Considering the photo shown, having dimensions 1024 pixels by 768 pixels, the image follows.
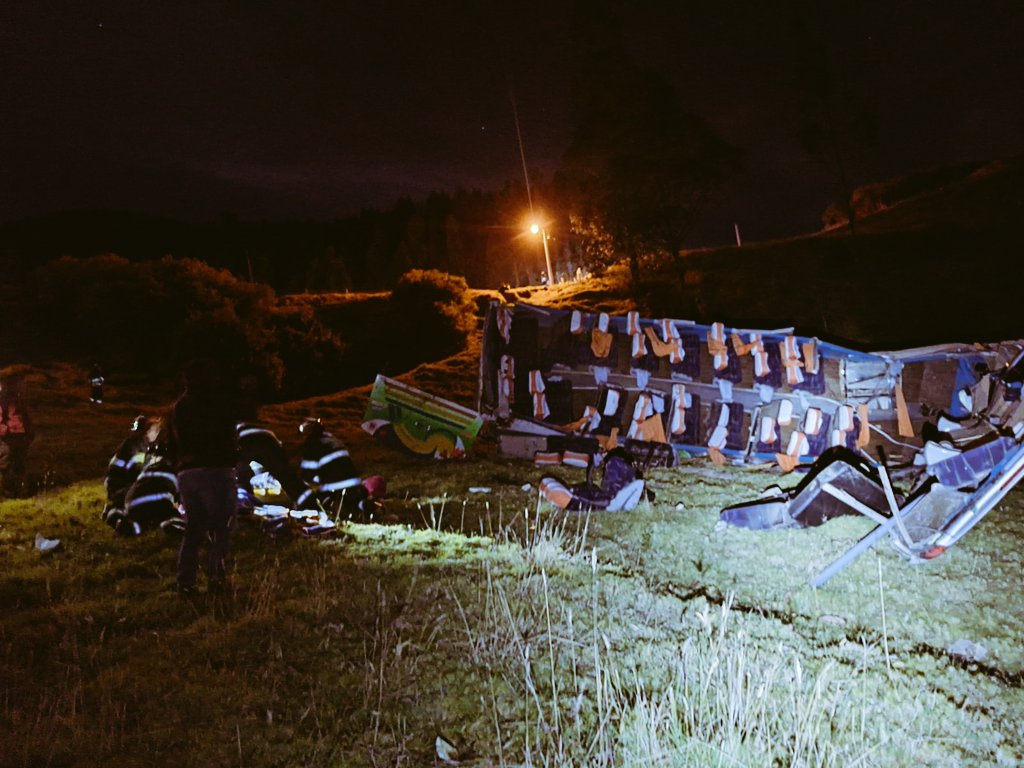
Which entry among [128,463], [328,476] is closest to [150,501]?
[128,463]

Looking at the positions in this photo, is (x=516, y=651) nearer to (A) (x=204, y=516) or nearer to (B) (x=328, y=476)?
(A) (x=204, y=516)

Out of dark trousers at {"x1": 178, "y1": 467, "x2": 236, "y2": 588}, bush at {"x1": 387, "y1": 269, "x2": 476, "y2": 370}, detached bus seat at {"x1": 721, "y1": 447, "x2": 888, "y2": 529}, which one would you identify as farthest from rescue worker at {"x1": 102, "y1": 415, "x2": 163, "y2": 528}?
bush at {"x1": 387, "y1": 269, "x2": 476, "y2": 370}

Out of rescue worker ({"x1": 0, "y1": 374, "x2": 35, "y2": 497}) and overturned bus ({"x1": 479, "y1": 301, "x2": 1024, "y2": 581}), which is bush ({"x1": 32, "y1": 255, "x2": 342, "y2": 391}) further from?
overturned bus ({"x1": 479, "y1": 301, "x2": 1024, "y2": 581})

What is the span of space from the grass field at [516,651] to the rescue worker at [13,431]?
3.42m

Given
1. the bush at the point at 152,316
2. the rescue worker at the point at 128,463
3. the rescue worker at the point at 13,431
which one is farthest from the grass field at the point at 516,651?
the bush at the point at 152,316

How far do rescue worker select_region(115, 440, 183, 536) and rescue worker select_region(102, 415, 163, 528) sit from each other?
40 centimetres

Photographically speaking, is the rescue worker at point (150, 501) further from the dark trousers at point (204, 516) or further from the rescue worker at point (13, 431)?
the rescue worker at point (13, 431)

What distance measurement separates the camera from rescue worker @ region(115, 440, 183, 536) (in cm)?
726

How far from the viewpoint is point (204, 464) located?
17.4 feet

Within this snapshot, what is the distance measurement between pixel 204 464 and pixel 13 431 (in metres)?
7.31

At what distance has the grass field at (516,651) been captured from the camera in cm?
319

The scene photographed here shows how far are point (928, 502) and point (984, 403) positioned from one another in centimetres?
543

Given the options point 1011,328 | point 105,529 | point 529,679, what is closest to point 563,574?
point 529,679

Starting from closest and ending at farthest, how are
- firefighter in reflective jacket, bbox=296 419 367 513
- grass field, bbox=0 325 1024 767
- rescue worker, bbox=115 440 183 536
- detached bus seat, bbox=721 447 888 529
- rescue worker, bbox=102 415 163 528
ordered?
1. grass field, bbox=0 325 1024 767
2. detached bus seat, bbox=721 447 888 529
3. rescue worker, bbox=115 440 183 536
4. rescue worker, bbox=102 415 163 528
5. firefighter in reflective jacket, bbox=296 419 367 513
